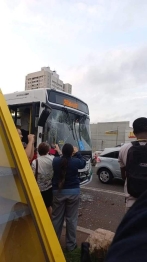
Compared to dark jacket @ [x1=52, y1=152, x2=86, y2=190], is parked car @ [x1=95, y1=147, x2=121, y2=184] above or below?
below

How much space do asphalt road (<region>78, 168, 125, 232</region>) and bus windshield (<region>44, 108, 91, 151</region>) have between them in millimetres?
1847

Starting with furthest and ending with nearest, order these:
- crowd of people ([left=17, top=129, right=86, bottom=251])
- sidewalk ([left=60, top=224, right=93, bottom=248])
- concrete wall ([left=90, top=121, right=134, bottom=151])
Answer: concrete wall ([left=90, top=121, right=134, bottom=151])
sidewalk ([left=60, top=224, right=93, bottom=248])
crowd of people ([left=17, top=129, right=86, bottom=251])

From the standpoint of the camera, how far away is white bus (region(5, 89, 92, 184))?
638cm

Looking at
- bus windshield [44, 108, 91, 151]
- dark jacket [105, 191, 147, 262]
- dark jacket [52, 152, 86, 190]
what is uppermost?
bus windshield [44, 108, 91, 151]

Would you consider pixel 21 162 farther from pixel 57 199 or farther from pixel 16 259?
pixel 57 199

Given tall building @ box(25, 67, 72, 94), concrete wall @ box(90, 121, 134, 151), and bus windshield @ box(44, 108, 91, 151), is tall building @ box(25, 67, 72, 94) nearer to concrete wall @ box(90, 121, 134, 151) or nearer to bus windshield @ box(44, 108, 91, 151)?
bus windshield @ box(44, 108, 91, 151)

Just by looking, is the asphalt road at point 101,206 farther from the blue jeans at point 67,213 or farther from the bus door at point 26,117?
the bus door at point 26,117

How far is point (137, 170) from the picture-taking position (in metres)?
2.62

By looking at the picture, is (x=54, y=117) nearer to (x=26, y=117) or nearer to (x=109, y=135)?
(x=26, y=117)

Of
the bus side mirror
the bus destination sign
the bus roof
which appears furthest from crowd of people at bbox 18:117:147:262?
the bus destination sign

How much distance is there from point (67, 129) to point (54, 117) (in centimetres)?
64

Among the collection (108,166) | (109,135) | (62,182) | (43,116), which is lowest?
(108,166)

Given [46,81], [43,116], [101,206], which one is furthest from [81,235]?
[46,81]

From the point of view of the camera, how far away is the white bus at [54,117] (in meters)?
6.38
